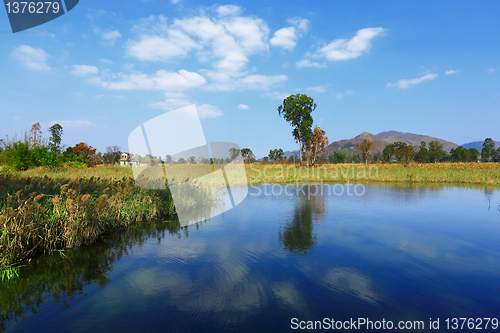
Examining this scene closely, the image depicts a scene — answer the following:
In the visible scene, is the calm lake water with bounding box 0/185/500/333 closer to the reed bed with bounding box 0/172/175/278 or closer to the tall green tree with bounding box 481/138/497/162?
the reed bed with bounding box 0/172/175/278

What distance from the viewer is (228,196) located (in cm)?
1491

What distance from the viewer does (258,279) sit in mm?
4691

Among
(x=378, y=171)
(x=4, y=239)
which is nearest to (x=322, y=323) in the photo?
(x=4, y=239)

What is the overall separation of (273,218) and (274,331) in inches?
241

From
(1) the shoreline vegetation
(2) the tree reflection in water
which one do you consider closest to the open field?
(2) the tree reflection in water

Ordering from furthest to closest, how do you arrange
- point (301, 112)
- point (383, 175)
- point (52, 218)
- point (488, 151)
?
point (488, 151)
point (301, 112)
point (383, 175)
point (52, 218)

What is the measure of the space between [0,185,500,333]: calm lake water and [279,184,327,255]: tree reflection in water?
0.06 m

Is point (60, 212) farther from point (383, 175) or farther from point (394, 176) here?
point (394, 176)

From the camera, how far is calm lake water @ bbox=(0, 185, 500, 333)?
3.61m

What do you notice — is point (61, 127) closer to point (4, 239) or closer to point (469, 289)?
point (4, 239)

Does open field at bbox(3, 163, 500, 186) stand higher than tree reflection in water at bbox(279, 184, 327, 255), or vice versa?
open field at bbox(3, 163, 500, 186)

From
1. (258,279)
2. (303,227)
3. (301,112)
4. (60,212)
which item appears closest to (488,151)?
(301,112)

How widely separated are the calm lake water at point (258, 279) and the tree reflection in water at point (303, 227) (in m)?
0.06

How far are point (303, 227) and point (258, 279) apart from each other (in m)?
3.76
